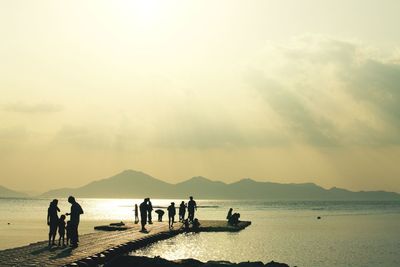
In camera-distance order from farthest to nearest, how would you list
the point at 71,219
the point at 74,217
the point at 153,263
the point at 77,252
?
the point at 71,219 < the point at 74,217 < the point at 77,252 < the point at 153,263

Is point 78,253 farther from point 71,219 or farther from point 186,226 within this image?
point 186,226

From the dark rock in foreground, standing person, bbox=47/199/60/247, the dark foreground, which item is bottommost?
the dark rock in foreground

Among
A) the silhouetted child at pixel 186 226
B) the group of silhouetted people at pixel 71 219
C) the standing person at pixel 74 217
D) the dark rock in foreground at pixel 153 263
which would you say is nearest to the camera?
the dark rock in foreground at pixel 153 263

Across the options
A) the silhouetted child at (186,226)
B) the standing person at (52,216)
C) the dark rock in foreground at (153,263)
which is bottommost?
the dark rock in foreground at (153,263)

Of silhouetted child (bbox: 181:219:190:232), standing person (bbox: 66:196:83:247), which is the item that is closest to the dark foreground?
standing person (bbox: 66:196:83:247)

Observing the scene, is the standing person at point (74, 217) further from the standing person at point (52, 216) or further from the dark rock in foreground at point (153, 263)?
the dark rock in foreground at point (153, 263)

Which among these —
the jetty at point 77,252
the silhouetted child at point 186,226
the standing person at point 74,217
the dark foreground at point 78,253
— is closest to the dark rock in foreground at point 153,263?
the dark foreground at point 78,253

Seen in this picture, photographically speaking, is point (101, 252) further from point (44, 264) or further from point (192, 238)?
point (192, 238)

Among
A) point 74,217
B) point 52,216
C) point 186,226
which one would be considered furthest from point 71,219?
point 186,226

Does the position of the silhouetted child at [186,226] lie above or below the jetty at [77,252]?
above

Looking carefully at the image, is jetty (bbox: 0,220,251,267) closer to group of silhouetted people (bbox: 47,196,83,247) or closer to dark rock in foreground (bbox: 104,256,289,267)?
group of silhouetted people (bbox: 47,196,83,247)

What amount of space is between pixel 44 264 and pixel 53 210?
7843 millimetres

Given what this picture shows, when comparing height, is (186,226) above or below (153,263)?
above

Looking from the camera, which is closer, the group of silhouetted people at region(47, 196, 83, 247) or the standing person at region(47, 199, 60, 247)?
the group of silhouetted people at region(47, 196, 83, 247)
